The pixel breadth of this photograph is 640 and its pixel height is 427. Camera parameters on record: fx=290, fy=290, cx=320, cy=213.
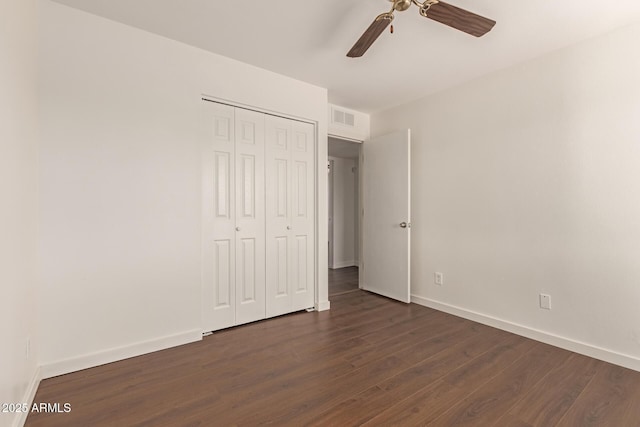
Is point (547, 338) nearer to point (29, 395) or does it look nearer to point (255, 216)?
point (255, 216)

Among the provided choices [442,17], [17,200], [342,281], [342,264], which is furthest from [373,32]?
[342,264]

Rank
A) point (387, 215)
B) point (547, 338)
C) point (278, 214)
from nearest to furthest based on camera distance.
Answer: point (547, 338) → point (278, 214) → point (387, 215)

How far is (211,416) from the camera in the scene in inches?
61.0

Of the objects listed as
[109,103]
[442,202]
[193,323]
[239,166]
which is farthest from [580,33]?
[193,323]

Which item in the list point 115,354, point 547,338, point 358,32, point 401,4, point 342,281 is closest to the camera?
point 401,4

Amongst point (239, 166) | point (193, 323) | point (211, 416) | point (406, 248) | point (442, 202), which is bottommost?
point (211, 416)

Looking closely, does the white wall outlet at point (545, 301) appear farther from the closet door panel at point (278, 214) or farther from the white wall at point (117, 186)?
the white wall at point (117, 186)

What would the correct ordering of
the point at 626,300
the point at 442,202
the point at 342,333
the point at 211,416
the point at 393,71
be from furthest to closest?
the point at 442,202
the point at 393,71
the point at 342,333
the point at 626,300
the point at 211,416

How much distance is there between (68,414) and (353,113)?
3857 mm

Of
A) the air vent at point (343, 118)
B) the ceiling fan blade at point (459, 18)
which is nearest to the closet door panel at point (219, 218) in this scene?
the air vent at point (343, 118)

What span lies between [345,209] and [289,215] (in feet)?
9.76

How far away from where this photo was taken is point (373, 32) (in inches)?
69.2

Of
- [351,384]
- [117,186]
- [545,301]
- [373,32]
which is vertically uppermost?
[373,32]

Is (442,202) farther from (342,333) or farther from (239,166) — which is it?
(239,166)
